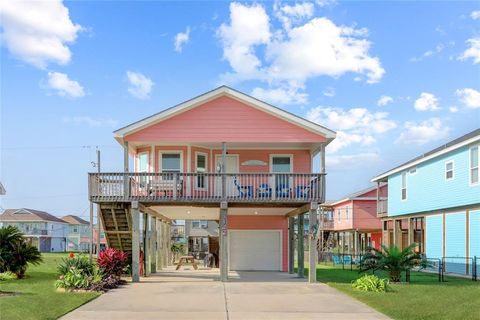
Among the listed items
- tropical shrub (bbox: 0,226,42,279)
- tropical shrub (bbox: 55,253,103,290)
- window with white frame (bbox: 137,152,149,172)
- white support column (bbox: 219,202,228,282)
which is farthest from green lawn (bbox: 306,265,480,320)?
tropical shrub (bbox: 0,226,42,279)

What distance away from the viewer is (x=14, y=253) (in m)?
20.9

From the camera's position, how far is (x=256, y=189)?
68.4ft

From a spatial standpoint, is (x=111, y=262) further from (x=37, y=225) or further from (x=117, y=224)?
(x=37, y=225)

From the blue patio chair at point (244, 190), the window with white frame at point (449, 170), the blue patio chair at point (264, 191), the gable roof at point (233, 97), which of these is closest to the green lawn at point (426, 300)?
the blue patio chair at point (264, 191)

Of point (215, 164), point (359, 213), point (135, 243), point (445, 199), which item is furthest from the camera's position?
point (359, 213)

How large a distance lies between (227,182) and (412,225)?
1595cm

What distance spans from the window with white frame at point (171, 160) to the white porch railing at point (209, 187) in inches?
64.8

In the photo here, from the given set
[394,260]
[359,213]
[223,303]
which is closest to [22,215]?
[359,213]

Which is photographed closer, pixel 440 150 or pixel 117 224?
pixel 117 224

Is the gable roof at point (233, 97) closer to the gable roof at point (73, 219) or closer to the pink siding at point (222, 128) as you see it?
the pink siding at point (222, 128)

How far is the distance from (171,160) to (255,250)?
6.61m

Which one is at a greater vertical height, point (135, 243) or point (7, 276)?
point (135, 243)

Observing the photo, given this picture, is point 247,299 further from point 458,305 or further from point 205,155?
point 205,155

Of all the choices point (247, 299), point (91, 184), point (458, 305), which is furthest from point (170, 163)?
point (458, 305)
